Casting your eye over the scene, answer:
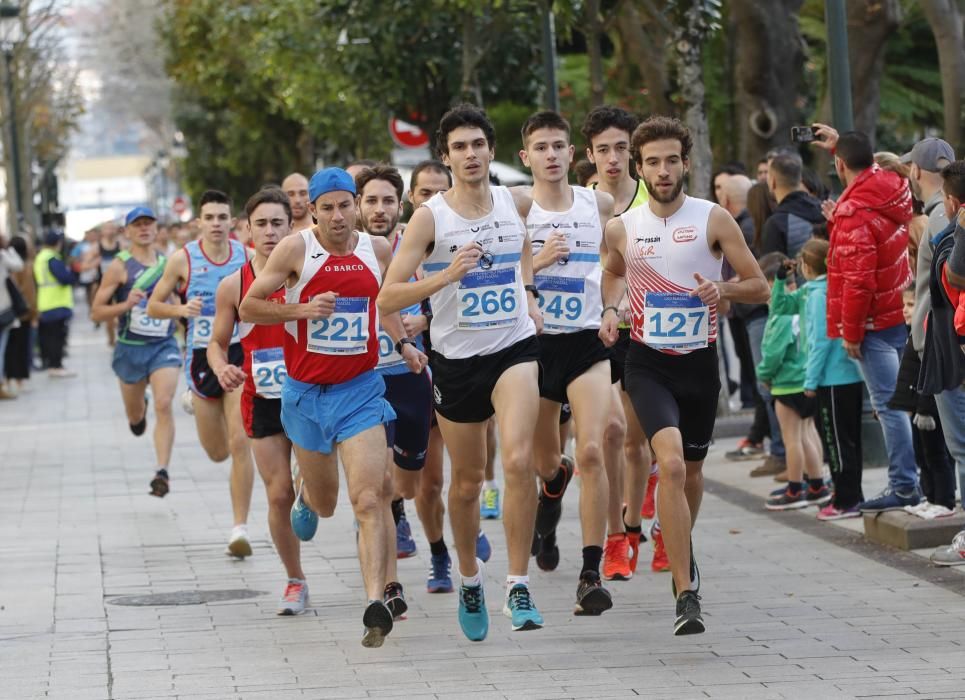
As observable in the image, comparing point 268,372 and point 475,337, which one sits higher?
point 475,337

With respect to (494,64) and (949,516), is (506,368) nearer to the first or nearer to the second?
(949,516)

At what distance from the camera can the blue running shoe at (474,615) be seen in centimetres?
808

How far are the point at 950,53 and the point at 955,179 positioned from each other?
34.9ft

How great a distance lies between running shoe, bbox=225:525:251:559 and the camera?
10.9 m

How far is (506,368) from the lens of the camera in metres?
8.20

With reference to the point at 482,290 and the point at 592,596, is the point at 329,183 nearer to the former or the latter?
the point at 482,290

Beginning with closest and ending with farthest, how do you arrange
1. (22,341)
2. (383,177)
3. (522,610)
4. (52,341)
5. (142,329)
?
(522,610) → (383,177) → (142,329) → (22,341) → (52,341)

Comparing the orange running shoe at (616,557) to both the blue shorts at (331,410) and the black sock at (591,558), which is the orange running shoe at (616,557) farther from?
the blue shorts at (331,410)

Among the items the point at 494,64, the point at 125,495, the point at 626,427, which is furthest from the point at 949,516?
the point at 494,64

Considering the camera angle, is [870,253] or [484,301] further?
[870,253]

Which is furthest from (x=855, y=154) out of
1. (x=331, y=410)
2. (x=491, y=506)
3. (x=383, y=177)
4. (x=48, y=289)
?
(x=48, y=289)

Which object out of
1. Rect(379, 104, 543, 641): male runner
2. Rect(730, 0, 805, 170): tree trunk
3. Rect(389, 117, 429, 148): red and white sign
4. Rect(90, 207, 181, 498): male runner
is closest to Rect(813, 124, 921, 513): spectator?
Rect(379, 104, 543, 641): male runner

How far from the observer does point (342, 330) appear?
837 cm

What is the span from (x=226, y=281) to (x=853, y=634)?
3.58 metres
